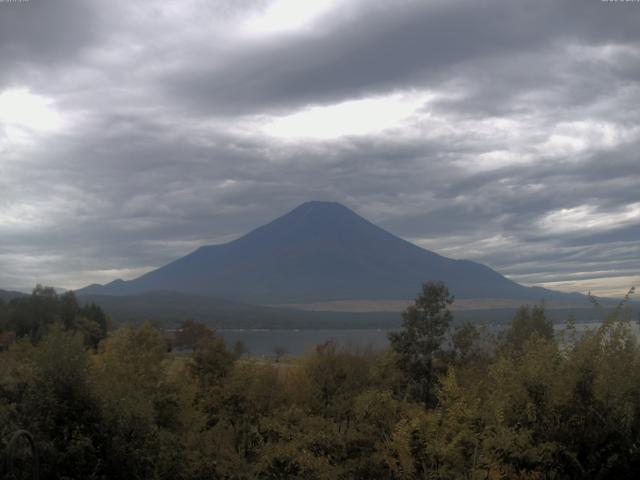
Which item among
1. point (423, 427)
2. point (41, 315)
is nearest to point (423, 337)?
point (423, 427)

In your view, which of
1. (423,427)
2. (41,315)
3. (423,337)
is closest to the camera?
(423,427)

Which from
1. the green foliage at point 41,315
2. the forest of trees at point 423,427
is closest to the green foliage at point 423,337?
the forest of trees at point 423,427

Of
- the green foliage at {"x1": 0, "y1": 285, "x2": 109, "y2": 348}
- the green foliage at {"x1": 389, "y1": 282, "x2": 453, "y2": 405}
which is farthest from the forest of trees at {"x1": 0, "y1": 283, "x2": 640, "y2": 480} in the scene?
the green foliage at {"x1": 0, "y1": 285, "x2": 109, "y2": 348}

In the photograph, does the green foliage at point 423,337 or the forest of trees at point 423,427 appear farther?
the green foliage at point 423,337

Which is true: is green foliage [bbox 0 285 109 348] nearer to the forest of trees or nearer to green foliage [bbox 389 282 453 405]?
green foliage [bbox 389 282 453 405]

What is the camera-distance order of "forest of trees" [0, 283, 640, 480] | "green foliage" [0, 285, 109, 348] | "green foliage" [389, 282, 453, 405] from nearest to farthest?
"forest of trees" [0, 283, 640, 480] → "green foliage" [389, 282, 453, 405] → "green foliage" [0, 285, 109, 348]

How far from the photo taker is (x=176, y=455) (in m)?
15.7

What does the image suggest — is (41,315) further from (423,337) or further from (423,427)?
(423,427)

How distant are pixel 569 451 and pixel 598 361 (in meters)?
1.91

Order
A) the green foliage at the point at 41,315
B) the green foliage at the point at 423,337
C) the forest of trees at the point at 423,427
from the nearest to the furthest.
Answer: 1. the forest of trees at the point at 423,427
2. the green foliage at the point at 423,337
3. the green foliage at the point at 41,315

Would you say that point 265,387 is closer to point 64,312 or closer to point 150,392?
point 150,392

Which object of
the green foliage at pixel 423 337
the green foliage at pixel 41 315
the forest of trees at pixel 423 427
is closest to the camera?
the forest of trees at pixel 423 427

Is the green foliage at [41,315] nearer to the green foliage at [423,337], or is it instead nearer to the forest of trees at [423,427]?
the green foliage at [423,337]

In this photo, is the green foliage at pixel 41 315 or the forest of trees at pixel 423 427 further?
the green foliage at pixel 41 315
